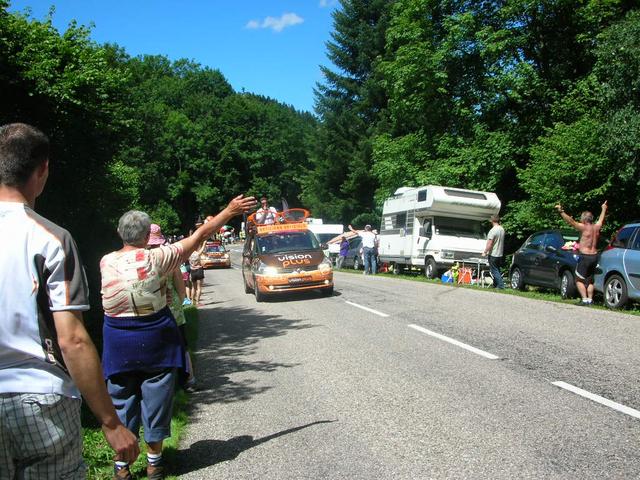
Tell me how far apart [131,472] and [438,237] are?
18262 millimetres

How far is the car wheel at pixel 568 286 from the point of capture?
544 inches

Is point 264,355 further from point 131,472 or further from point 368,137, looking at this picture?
point 368,137

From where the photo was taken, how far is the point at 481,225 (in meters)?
22.4

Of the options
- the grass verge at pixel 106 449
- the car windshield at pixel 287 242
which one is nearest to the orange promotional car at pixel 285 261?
the car windshield at pixel 287 242

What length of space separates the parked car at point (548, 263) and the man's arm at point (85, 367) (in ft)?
43.4

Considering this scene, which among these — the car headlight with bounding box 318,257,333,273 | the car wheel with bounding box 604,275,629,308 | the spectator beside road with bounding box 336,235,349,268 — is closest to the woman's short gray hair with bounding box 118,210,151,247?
the car wheel with bounding box 604,275,629,308

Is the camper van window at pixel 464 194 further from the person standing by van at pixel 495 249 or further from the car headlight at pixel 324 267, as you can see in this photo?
the car headlight at pixel 324 267

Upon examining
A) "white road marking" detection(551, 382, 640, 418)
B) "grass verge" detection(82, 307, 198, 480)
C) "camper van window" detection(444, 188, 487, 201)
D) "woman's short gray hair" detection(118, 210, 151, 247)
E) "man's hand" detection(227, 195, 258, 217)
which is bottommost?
"grass verge" detection(82, 307, 198, 480)

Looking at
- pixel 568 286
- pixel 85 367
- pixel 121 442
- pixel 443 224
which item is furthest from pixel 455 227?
pixel 85 367

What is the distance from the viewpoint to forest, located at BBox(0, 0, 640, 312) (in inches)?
459

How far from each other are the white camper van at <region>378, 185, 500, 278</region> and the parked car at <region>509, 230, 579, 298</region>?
3429 mm

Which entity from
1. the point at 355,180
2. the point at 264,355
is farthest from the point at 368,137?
the point at 264,355

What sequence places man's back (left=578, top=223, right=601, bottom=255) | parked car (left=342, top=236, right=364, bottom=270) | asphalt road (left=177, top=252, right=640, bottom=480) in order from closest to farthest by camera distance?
asphalt road (left=177, top=252, right=640, bottom=480)
man's back (left=578, top=223, right=601, bottom=255)
parked car (left=342, top=236, right=364, bottom=270)

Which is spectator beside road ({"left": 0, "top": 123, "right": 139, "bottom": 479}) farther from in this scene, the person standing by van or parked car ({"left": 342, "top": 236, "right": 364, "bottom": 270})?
parked car ({"left": 342, "top": 236, "right": 364, "bottom": 270})
